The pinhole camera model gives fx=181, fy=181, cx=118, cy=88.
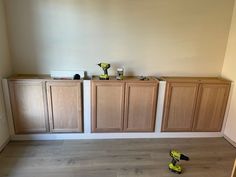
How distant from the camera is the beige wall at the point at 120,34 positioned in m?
2.53

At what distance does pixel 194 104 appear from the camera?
270cm

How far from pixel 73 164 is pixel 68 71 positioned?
→ 130 centimetres

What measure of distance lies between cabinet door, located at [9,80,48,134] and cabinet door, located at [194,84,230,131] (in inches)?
89.0

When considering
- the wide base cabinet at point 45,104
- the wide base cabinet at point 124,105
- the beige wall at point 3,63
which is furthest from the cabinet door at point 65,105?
the beige wall at point 3,63

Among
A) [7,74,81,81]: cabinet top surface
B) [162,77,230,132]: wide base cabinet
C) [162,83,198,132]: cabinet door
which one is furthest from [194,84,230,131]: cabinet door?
[7,74,81,81]: cabinet top surface

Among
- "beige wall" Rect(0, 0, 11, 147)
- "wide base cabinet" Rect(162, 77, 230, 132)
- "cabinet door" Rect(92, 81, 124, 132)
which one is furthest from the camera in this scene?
"wide base cabinet" Rect(162, 77, 230, 132)

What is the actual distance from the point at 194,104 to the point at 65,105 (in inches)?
74.2

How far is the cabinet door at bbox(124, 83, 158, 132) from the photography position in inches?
101

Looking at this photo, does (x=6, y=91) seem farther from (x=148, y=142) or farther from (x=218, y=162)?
A: (x=218, y=162)

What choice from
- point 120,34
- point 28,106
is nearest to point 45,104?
point 28,106

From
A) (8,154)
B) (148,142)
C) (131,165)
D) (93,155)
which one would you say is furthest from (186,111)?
(8,154)

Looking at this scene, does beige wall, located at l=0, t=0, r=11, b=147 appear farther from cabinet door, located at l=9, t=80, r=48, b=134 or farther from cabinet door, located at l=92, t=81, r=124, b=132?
cabinet door, located at l=92, t=81, r=124, b=132

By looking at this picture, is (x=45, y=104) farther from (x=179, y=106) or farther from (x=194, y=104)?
(x=194, y=104)

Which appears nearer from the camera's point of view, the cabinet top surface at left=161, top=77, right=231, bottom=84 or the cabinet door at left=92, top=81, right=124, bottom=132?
the cabinet door at left=92, top=81, right=124, bottom=132
